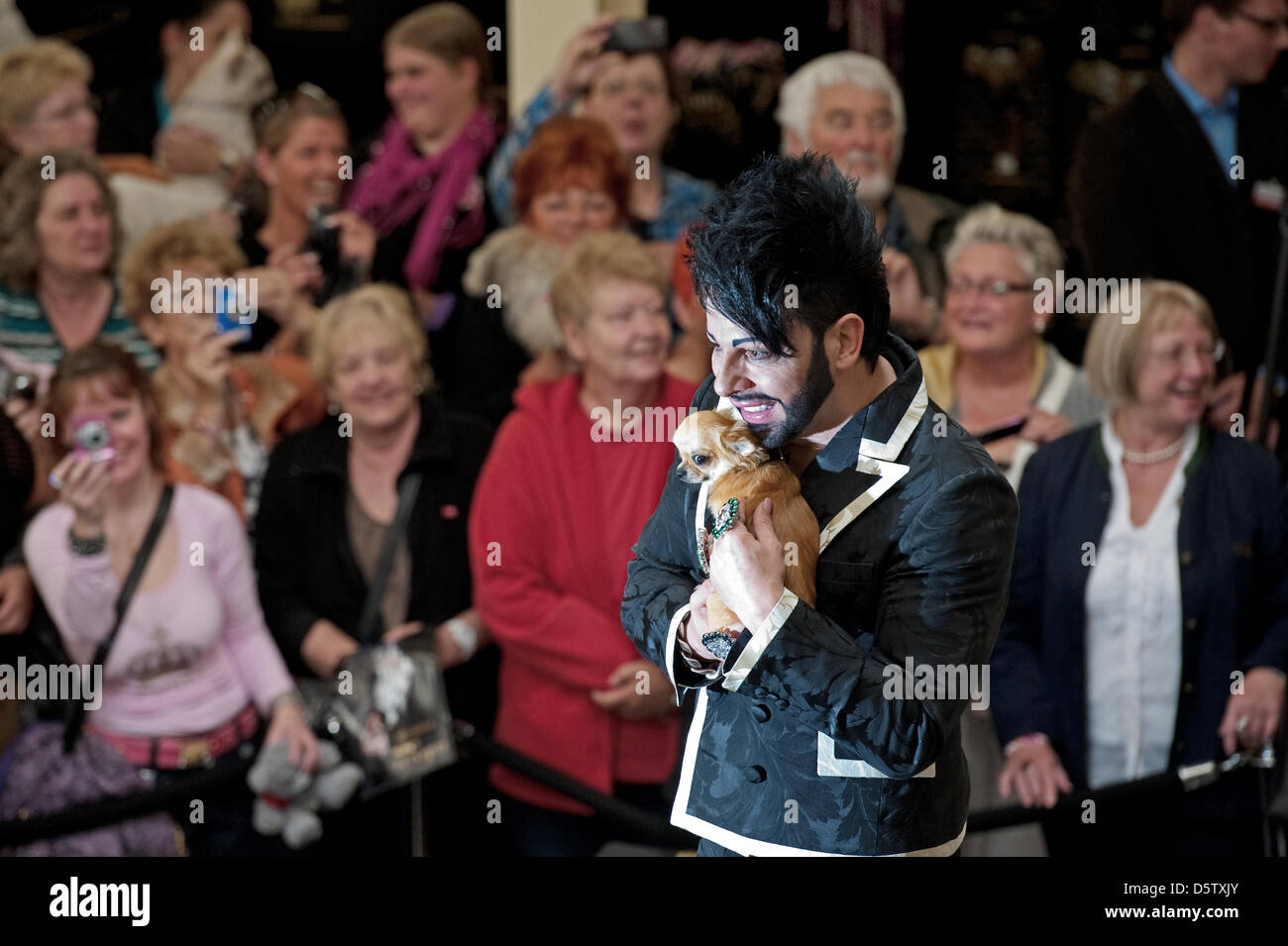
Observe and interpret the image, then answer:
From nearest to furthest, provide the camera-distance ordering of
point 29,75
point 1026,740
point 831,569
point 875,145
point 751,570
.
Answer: point 751,570 → point 831,569 → point 1026,740 → point 875,145 → point 29,75

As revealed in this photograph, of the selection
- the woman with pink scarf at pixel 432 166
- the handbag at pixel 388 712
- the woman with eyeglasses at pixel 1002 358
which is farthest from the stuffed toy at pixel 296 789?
the woman with eyeglasses at pixel 1002 358

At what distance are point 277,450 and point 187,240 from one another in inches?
25.5

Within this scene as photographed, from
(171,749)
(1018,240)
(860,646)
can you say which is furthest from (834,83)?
(860,646)

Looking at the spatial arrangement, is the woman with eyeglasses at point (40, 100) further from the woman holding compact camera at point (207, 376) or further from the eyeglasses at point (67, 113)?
the woman holding compact camera at point (207, 376)

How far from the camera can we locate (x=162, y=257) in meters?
4.35

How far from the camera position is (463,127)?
15.9 ft

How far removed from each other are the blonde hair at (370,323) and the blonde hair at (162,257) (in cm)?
37

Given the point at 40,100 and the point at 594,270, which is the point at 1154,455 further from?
the point at 40,100

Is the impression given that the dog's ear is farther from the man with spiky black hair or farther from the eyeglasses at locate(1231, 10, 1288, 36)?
the eyeglasses at locate(1231, 10, 1288, 36)

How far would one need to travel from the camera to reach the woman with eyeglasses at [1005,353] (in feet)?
13.6

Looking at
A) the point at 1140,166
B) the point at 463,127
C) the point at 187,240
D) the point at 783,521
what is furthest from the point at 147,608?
the point at 1140,166

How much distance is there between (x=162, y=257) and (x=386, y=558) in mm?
1045

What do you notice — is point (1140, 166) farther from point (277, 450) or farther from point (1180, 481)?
point (277, 450)

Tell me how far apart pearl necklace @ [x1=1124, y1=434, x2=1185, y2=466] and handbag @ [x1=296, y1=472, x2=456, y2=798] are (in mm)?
1815
